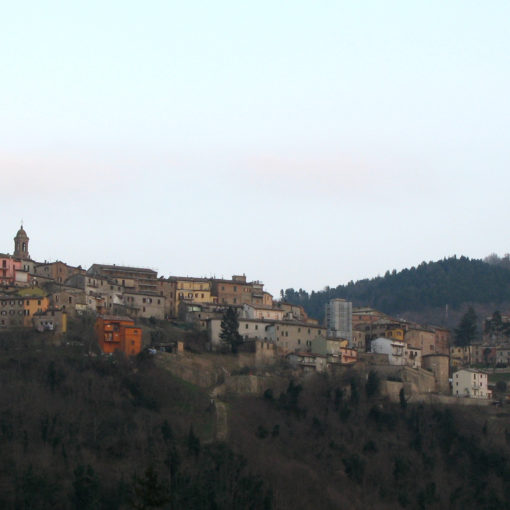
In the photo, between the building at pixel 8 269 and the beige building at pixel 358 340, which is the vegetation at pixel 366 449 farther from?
the building at pixel 8 269

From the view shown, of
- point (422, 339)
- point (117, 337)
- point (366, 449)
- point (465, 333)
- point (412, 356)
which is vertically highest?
point (465, 333)

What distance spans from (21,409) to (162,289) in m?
24.2

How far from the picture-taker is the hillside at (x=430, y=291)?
159 meters

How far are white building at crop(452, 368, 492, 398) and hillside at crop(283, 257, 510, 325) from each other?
5774 cm

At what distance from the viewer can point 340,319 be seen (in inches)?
3981

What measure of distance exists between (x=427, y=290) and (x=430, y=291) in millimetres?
800

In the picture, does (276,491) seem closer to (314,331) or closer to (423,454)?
(423,454)

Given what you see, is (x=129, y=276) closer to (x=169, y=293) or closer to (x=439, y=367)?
(x=169, y=293)

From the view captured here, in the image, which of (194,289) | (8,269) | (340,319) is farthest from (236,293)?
(8,269)

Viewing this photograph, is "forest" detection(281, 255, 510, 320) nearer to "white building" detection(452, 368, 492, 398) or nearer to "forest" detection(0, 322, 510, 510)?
"white building" detection(452, 368, 492, 398)

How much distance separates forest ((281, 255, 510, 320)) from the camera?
16038 centimetres

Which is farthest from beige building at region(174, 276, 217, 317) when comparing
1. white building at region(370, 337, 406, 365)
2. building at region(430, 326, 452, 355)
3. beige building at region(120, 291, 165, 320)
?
building at region(430, 326, 452, 355)

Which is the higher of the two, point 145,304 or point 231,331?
point 145,304

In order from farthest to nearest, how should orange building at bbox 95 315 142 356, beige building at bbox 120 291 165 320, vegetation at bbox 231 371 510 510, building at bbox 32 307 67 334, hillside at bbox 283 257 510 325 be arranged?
hillside at bbox 283 257 510 325 → beige building at bbox 120 291 165 320 → building at bbox 32 307 67 334 → orange building at bbox 95 315 142 356 → vegetation at bbox 231 371 510 510
